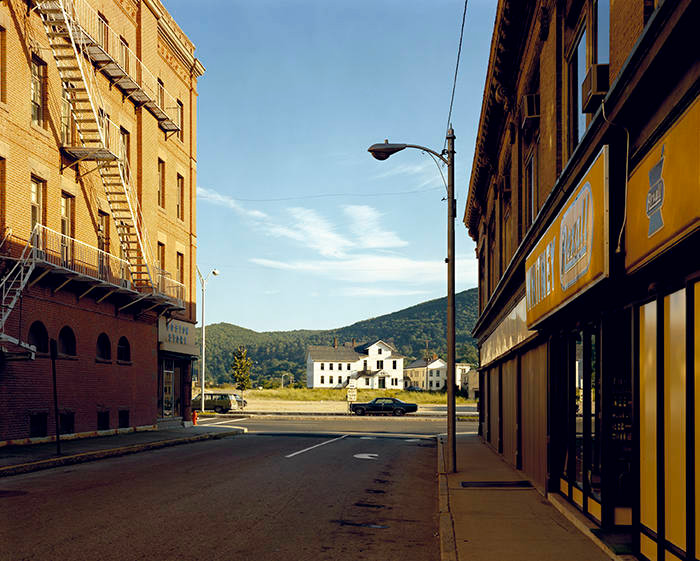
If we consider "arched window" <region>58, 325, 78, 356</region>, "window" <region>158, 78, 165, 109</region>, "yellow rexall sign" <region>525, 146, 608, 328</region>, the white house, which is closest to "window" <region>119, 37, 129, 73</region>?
"window" <region>158, 78, 165, 109</region>

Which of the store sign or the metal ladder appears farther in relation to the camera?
the store sign

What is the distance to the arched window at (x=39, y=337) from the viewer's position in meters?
24.3

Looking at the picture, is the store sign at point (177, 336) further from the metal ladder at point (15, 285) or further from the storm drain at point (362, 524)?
the storm drain at point (362, 524)

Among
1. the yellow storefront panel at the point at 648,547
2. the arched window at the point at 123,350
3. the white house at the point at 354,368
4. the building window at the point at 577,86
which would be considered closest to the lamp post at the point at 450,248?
the building window at the point at 577,86

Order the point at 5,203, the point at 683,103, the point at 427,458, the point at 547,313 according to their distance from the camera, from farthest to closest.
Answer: the point at 427,458
the point at 5,203
the point at 547,313
the point at 683,103

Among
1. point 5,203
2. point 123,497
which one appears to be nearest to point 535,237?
point 123,497

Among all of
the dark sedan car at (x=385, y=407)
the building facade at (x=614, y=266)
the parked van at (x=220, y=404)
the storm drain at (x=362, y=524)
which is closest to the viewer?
the building facade at (x=614, y=266)

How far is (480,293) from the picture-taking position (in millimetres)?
35500

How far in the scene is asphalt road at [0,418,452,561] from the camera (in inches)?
366

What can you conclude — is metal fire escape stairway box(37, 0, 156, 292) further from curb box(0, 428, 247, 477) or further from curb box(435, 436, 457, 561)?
curb box(435, 436, 457, 561)

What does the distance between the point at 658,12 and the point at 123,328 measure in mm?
28048

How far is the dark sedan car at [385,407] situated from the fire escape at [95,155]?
28.2m

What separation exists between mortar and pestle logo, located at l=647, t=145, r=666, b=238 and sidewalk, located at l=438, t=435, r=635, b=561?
152 inches

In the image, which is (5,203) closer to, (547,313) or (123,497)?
(123,497)
